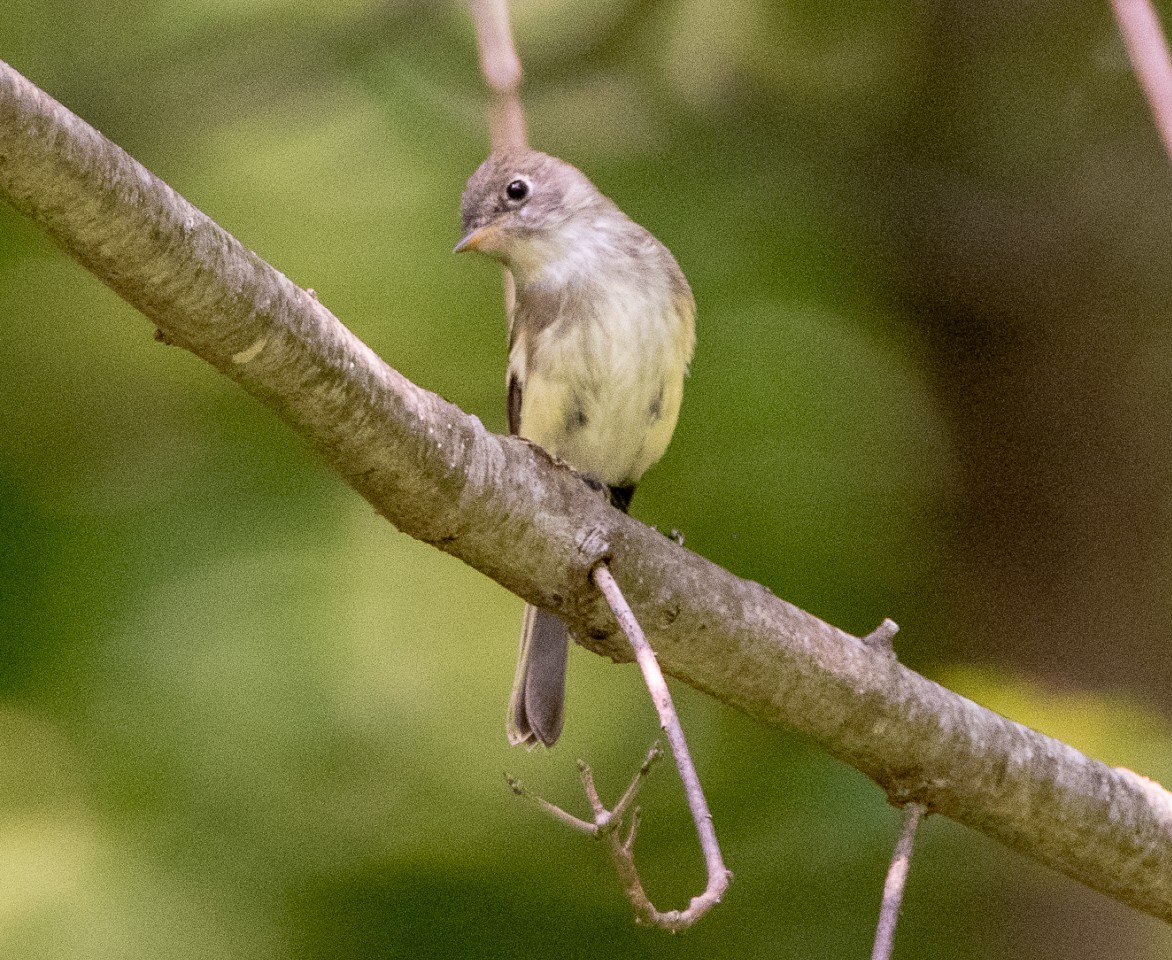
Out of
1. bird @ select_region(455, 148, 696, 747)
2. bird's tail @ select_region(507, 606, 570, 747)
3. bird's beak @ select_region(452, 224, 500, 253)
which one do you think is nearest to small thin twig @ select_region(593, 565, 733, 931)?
bird's tail @ select_region(507, 606, 570, 747)

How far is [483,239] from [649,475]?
0.79 m

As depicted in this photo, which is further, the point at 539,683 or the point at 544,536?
the point at 539,683

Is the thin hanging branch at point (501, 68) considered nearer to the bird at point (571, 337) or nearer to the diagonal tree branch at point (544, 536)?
the diagonal tree branch at point (544, 536)

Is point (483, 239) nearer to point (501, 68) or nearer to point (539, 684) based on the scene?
point (539, 684)

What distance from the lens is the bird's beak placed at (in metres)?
3.32

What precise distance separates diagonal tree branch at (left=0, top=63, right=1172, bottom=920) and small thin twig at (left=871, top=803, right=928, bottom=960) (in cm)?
17

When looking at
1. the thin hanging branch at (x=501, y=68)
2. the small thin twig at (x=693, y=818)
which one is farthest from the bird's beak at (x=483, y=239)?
the small thin twig at (x=693, y=818)

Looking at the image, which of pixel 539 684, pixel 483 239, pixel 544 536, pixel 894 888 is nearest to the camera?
pixel 894 888

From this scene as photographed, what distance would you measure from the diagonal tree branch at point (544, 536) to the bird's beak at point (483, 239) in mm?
1101

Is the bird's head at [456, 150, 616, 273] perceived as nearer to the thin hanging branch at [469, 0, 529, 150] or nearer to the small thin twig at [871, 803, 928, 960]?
the thin hanging branch at [469, 0, 529, 150]

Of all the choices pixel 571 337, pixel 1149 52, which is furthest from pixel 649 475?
pixel 1149 52

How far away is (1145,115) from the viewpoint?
14.0 ft

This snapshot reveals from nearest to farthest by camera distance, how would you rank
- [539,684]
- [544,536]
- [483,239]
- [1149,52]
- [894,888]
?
[1149,52]
[894,888]
[544,536]
[539,684]
[483,239]

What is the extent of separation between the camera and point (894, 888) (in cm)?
207
